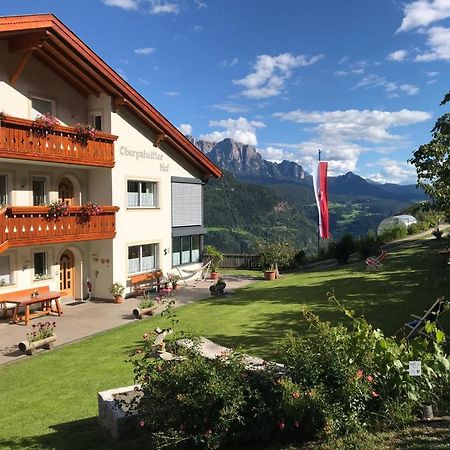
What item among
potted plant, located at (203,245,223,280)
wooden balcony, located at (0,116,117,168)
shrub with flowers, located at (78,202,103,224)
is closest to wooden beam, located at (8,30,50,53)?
wooden balcony, located at (0,116,117,168)

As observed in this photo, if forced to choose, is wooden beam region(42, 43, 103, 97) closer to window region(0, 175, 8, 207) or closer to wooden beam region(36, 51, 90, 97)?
wooden beam region(36, 51, 90, 97)

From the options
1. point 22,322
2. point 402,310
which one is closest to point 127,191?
point 22,322

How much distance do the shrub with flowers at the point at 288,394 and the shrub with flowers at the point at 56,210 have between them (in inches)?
513

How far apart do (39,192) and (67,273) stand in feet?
12.4

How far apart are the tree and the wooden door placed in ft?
48.9

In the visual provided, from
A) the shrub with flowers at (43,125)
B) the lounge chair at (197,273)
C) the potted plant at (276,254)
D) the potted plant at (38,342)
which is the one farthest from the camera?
the potted plant at (276,254)

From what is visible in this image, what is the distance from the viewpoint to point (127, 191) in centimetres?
2152

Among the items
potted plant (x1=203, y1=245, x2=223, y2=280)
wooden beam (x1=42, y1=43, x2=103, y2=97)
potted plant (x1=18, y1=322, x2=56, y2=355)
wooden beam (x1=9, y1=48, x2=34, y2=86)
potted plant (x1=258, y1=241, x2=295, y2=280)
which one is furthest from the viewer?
potted plant (x1=203, y1=245, x2=223, y2=280)

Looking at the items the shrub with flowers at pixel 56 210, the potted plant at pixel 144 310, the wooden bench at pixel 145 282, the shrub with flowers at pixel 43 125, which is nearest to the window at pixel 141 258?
the wooden bench at pixel 145 282

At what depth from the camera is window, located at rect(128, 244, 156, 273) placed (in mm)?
21938

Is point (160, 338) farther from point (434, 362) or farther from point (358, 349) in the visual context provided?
point (434, 362)

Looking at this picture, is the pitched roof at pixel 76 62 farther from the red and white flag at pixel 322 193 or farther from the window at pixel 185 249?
the red and white flag at pixel 322 193

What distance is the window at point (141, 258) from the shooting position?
2194 centimetres

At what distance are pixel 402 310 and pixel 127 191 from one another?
13.1m
